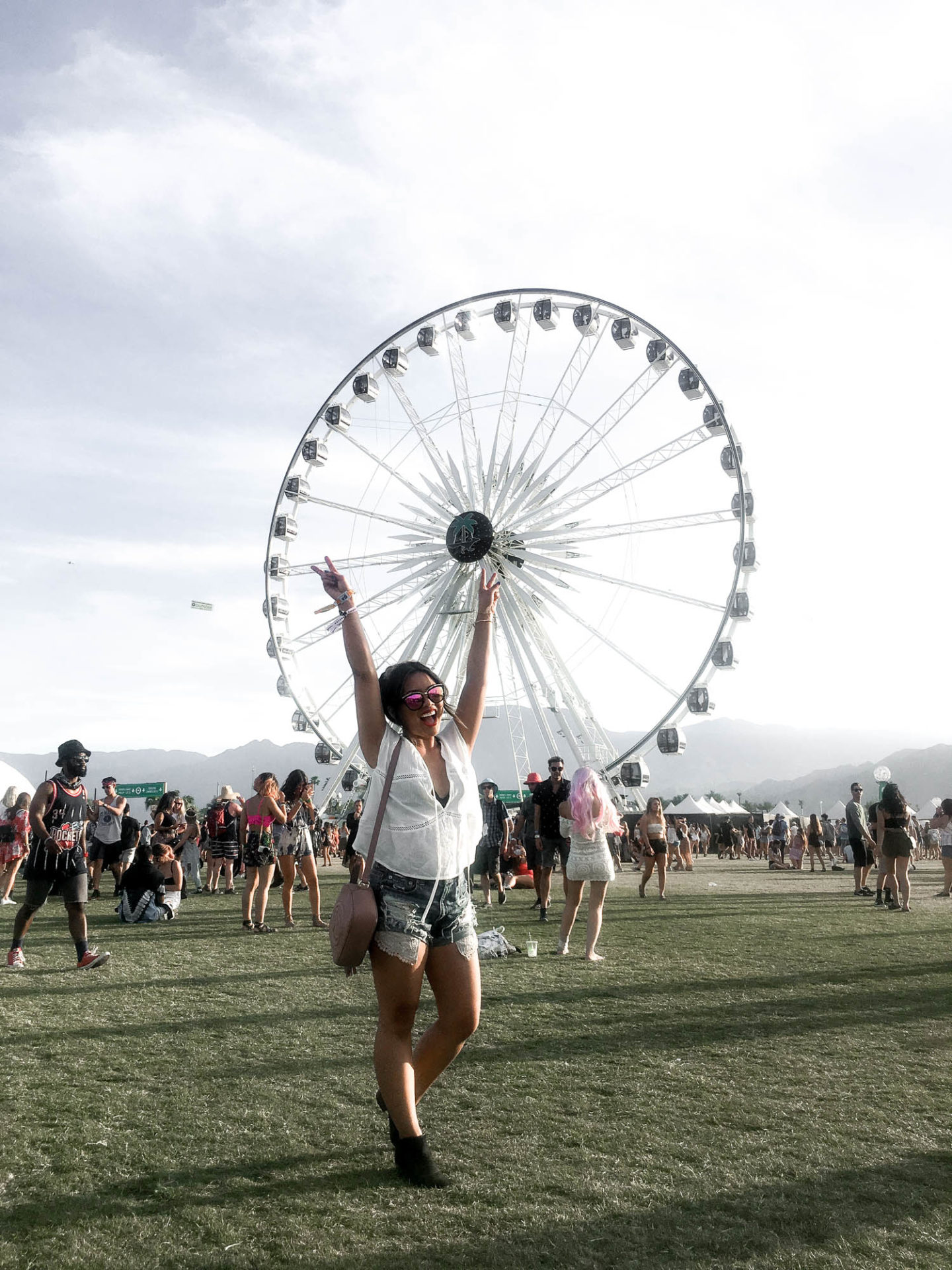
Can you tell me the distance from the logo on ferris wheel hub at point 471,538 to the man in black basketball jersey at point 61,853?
15.0 meters

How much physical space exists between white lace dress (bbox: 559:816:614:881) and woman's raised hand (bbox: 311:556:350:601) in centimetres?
509

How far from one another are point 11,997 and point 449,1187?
14.8ft

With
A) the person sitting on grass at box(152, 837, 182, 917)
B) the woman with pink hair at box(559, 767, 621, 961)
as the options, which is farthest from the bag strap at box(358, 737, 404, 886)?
the person sitting on grass at box(152, 837, 182, 917)

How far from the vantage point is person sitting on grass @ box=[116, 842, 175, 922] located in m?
11.7

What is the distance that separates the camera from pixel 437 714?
3.72 m

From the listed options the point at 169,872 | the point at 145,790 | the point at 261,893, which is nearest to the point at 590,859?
the point at 261,893

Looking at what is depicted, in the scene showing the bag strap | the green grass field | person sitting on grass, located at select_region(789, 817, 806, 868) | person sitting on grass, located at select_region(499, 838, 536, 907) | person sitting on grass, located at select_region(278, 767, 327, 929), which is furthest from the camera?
person sitting on grass, located at select_region(789, 817, 806, 868)

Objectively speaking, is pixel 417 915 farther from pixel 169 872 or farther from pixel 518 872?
pixel 518 872

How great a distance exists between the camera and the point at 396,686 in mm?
3732

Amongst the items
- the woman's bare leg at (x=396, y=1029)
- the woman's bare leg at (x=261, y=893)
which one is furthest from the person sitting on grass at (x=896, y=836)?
the woman's bare leg at (x=396, y=1029)

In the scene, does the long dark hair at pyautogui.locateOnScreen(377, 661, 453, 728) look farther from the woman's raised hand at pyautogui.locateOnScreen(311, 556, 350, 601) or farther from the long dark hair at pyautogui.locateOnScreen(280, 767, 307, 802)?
the long dark hair at pyautogui.locateOnScreen(280, 767, 307, 802)

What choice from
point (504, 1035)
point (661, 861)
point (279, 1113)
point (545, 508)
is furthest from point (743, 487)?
point (279, 1113)

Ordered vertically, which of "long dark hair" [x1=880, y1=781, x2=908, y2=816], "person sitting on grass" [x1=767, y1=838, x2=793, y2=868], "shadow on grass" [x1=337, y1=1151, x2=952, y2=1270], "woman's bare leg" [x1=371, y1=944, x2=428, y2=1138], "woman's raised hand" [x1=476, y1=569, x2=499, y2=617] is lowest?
"person sitting on grass" [x1=767, y1=838, x2=793, y2=868]

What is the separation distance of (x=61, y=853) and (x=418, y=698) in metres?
5.15
